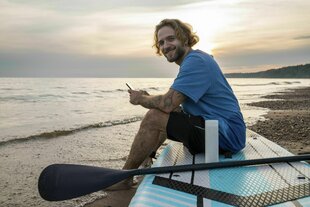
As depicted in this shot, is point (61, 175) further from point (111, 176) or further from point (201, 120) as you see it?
point (201, 120)

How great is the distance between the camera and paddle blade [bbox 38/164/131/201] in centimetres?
310

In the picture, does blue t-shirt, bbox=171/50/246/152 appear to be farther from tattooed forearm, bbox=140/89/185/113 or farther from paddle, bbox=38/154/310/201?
paddle, bbox=38/154/310/201

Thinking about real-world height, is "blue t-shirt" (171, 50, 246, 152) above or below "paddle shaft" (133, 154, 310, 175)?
above

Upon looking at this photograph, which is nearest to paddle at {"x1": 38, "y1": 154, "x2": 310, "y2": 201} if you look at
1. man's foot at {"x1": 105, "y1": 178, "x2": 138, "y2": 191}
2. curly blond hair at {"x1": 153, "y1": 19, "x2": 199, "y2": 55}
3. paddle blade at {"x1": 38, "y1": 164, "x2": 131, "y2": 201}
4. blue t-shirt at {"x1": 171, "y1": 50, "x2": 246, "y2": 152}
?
paddle blade at {"x1": 38, "y1": 164, "x2": 131, "y2": 201}

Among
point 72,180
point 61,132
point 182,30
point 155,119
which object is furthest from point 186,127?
point 61,132

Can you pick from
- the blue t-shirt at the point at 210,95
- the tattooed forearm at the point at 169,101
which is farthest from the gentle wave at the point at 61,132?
the blue t-shirt at the point at 210,95

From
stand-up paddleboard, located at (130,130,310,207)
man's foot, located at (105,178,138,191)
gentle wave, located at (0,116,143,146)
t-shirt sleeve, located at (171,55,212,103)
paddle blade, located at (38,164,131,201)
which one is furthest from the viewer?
gentle wave, located at (0,116,143,146)

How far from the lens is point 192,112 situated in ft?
13.3

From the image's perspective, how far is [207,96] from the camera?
3.95m

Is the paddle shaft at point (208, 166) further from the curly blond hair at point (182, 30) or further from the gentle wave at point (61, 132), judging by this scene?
the gentle wave at point (61, 132)

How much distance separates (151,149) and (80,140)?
5.91 m

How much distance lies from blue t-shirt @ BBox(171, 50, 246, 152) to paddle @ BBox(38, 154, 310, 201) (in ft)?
2.45

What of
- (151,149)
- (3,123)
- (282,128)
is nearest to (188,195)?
(151,149)

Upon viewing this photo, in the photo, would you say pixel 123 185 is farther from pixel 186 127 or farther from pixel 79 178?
pixel 79 178
